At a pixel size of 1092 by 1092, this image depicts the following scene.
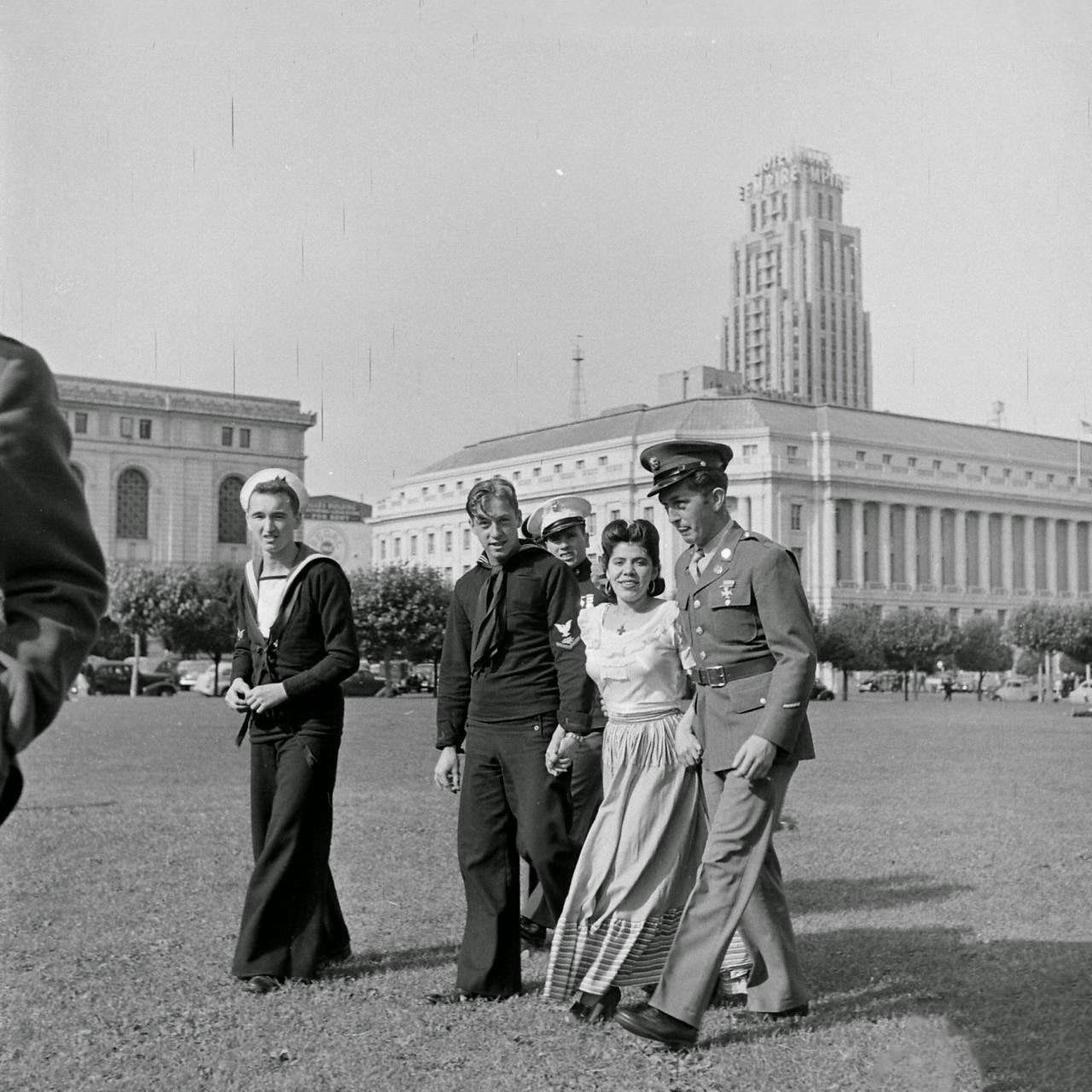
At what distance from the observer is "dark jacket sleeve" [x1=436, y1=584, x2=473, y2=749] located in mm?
6289

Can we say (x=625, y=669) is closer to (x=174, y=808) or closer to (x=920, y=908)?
(x=920, y=908)

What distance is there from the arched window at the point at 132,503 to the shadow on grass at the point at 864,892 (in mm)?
101847

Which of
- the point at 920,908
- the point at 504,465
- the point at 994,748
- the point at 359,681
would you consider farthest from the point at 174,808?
the point at 504,465

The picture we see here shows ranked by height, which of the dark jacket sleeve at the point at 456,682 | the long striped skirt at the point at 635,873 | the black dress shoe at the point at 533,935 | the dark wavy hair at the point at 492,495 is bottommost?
the black dress shoe at the point at 533,935

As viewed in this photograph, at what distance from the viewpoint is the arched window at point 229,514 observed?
361 feet

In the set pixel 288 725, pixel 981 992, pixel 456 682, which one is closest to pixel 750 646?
pixel 456 682

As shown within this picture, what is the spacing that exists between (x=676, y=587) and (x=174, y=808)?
8.59 metres

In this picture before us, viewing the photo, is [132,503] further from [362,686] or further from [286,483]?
[286,483]

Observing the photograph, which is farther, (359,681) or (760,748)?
(359,681)

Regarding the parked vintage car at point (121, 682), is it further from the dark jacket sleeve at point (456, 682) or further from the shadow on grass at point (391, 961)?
the dark jacket sleeve at point (456, 682)

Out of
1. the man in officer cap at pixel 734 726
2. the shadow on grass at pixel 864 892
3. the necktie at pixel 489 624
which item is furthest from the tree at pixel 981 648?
the man in officer cap at pixel 734 726

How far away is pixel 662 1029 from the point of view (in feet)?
16.1

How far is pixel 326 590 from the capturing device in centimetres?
630

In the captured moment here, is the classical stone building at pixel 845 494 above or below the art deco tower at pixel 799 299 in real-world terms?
below
